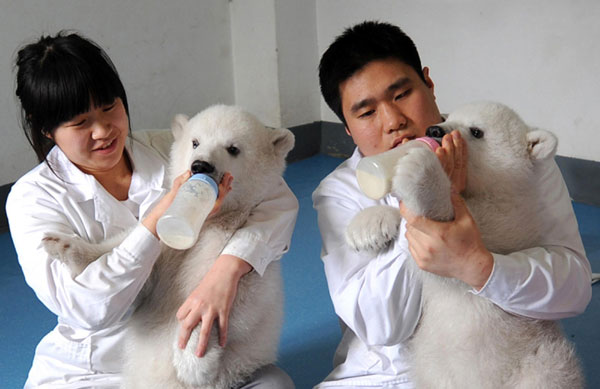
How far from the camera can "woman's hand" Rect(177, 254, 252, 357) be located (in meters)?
1.35

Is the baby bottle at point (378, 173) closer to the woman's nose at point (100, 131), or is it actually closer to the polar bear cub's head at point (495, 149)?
the polar bear cub's head at point (495, 149)

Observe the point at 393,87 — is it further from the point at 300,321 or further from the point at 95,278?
the point at 300,321

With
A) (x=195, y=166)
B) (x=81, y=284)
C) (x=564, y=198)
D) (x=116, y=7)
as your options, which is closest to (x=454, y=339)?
(x=564, y=198)

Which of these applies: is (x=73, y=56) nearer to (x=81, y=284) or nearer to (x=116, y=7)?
(x=81, y=284)

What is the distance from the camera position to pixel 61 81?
4.96 ft

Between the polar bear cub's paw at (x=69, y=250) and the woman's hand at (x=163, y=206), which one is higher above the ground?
the woman's hand at (x=163, y=206)

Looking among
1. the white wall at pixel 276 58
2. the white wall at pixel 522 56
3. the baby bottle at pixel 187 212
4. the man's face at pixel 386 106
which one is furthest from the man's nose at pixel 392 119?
the white wall at pixel 276 58

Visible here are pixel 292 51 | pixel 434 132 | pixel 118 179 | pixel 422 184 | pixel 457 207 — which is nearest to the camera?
pixel 422 184

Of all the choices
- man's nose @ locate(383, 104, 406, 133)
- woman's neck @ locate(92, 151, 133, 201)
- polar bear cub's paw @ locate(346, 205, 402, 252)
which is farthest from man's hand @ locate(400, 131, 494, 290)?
woman's neck @ locate(92, 151, 133, 201)

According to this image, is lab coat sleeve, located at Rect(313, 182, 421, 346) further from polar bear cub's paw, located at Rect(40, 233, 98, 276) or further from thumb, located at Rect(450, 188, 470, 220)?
polar bear cub's paw, located at Rect(40, 233, 98, 276)

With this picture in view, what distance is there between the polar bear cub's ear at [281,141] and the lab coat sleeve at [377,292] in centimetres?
30

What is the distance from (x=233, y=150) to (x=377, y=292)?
1.65 feet

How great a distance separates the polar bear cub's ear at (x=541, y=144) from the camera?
4.20 ft

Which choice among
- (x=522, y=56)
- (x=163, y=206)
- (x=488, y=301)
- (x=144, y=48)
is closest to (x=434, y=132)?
(x=488, y=301)
